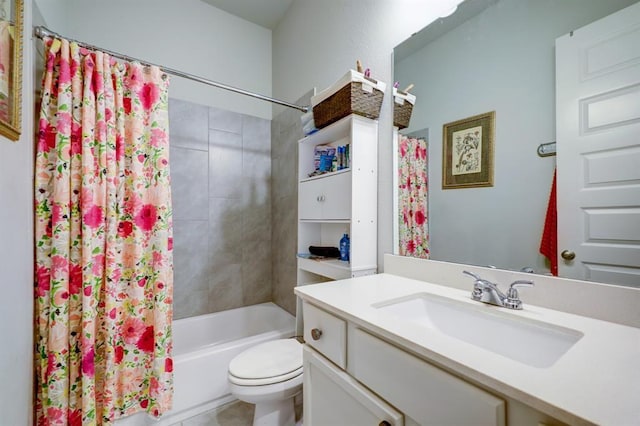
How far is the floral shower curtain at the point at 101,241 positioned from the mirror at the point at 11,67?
0.23 m

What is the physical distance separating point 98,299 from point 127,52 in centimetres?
174

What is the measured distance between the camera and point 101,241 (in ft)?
3.89

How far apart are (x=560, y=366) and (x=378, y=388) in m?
0.38

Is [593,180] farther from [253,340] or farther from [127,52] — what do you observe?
[127,52]

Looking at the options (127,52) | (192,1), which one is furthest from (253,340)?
(192,1)

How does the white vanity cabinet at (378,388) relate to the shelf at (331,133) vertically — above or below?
below

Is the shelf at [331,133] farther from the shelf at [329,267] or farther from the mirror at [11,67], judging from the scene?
the mirror at [11,67]

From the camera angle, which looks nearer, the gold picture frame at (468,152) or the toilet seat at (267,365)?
the gold picture frame at (468,152)

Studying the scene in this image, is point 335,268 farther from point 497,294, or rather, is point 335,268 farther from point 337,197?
point 497,294

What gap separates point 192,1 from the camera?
2.05m

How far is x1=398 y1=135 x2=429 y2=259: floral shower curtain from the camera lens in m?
1.16

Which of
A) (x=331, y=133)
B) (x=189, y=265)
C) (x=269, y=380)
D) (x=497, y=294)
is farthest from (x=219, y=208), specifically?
(x=497, y=294)

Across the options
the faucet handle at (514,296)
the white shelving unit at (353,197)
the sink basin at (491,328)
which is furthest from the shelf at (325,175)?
the faucet handle at (514,296)

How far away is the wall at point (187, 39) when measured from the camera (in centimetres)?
174
